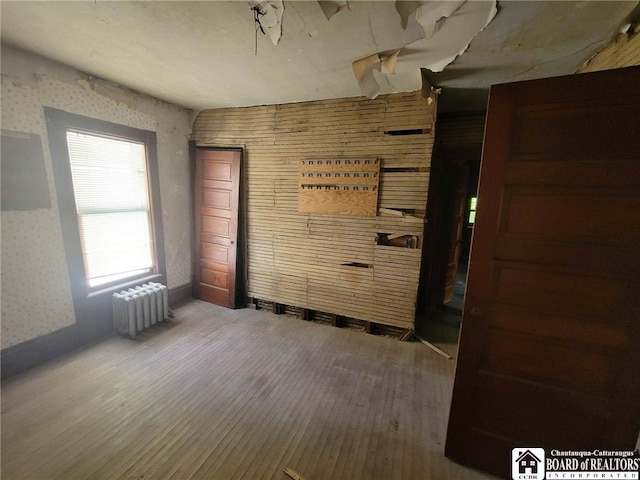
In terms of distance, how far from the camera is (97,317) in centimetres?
273

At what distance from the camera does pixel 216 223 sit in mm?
3635

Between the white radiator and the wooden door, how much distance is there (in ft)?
13.2

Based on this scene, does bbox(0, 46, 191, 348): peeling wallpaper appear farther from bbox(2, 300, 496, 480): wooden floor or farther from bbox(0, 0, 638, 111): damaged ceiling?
bbox(2, 300, 496, 480): wooden floor

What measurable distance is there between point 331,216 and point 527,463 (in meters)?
2.50

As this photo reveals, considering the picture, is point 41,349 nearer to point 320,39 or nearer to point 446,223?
point 320,39

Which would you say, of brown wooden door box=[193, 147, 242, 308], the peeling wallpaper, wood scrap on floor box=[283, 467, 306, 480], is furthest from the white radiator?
wood scrap on floor box=[283, 467, 306, 480]

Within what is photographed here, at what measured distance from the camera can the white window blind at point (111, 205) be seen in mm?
2590

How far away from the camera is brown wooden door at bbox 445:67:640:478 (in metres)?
1.14

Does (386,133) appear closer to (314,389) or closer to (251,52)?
(251,52)

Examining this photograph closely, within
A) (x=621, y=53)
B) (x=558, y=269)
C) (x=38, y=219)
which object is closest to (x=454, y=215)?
(x=621, y=53)

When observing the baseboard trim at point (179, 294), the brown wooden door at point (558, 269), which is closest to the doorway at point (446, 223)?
the brown wooden door at point (558, 269)

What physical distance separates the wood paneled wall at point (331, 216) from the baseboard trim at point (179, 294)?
1.02 meters

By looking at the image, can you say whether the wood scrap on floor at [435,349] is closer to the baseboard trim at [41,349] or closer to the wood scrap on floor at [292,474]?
the wood scrap on floor at [292,474]

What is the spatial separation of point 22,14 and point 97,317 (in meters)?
2.59
